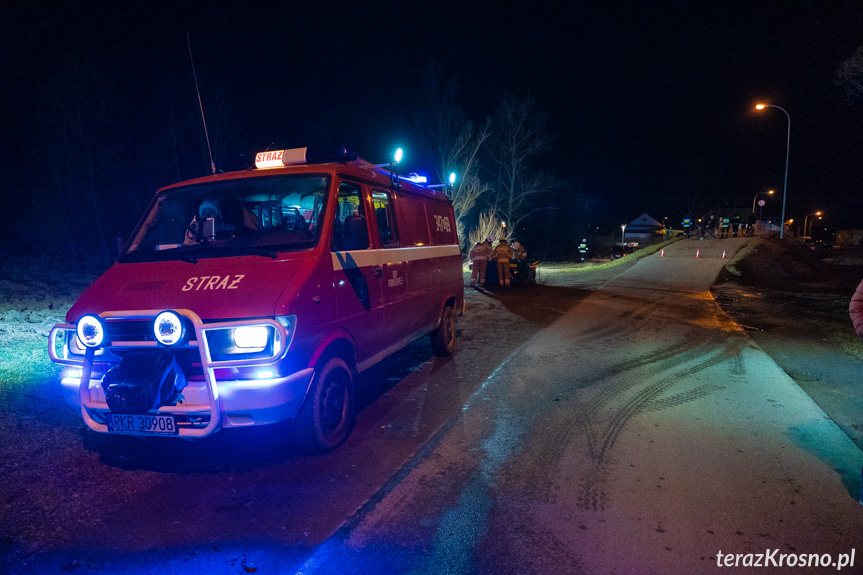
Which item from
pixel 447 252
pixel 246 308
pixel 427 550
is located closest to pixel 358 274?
pixel 246 308

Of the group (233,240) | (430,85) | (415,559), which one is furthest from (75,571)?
(430,85)

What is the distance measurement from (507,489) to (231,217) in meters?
3.46

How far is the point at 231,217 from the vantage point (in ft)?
14.9

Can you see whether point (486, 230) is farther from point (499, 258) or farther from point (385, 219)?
point (385, 219)

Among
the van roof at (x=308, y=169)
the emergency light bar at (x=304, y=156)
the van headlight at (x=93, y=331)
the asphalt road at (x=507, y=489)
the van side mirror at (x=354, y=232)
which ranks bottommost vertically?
the asphalt road at (x=507, y=489)

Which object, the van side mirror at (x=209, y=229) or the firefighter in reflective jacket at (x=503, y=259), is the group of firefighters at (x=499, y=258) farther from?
the van side mirror at (x=209, y=229)

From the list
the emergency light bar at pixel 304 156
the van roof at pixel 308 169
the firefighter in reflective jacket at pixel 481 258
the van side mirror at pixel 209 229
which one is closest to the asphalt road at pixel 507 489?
the van side mirror at pixel 209 229

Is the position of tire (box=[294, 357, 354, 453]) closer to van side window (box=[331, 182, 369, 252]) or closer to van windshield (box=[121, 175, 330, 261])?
van side window (box=[331, 182, 369, 252])

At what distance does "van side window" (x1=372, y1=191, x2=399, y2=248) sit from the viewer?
516 cm

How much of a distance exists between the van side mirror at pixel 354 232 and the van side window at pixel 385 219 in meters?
0.79

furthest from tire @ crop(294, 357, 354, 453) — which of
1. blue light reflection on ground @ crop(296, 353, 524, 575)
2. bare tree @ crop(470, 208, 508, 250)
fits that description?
bare tree @ crop(470, 208, 508, 250)

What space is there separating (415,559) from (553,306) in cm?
1013

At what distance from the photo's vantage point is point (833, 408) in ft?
16.6

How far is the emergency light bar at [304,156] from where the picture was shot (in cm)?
474
